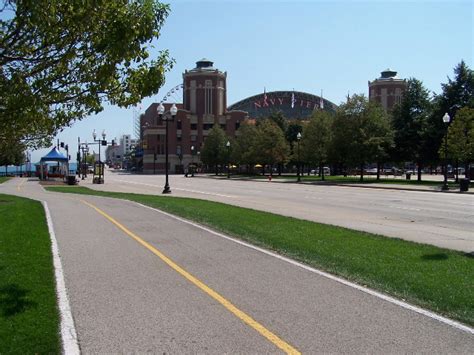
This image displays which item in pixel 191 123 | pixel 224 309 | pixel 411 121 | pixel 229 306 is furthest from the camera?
pixel 191 123

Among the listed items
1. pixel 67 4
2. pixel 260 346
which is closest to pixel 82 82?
pixel 67 4

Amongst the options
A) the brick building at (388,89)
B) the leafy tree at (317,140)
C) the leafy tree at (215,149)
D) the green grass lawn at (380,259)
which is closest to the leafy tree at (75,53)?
the green grass lawn at (380,259)

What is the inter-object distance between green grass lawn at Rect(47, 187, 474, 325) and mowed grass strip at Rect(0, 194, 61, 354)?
451 centimetres

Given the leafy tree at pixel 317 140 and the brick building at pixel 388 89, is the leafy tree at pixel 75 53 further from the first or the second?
the brick building at pixel 388 89

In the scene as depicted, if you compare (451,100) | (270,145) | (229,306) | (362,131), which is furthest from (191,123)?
(229,306)

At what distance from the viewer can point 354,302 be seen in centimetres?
688

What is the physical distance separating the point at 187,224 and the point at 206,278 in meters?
7.05

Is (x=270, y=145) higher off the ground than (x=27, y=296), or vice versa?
(x=270, y=145)

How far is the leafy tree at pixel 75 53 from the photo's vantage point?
7.01 meters

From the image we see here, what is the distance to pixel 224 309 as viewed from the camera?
652 centimetres

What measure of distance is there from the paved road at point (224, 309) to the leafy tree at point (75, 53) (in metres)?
2.87

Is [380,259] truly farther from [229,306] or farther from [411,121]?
[411,121]

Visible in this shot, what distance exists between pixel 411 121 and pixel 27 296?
5909 centimetres

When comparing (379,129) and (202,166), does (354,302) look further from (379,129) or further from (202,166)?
(202,166)
